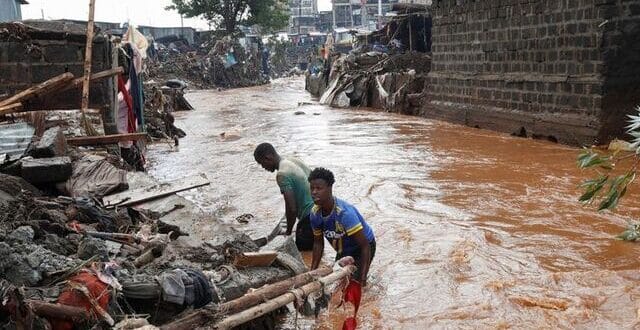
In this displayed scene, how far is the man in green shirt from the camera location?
18.6ft

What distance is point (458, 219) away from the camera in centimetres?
722

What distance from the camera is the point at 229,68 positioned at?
3662 centimetres

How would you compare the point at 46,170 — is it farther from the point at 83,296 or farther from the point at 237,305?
the point at 237,305

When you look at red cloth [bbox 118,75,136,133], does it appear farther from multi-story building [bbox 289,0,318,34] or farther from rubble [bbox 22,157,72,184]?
multi-story building [bbox 289,0,318,34]

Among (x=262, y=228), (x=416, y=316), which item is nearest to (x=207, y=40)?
(x=262, y=228)

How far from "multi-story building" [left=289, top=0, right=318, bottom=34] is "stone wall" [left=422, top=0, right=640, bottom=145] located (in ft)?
148

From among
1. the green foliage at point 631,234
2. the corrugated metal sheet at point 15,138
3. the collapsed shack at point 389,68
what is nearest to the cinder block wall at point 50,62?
the corrugated metal sheet at point 15,138

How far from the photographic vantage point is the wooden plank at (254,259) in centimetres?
420

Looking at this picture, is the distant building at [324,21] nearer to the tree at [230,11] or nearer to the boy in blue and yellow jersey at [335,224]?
the tree at [230,11]

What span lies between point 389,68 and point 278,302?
19.4 meters

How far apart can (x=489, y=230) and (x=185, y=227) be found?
3.30 m

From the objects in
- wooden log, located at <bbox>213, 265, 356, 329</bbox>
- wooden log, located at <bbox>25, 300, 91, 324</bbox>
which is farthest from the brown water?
wooden log, located at <bbox>25, 300, 91, 324</bbox>

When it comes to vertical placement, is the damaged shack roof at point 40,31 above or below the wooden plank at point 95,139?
above

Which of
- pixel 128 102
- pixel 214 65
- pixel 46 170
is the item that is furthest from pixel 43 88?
pixel 214 65
